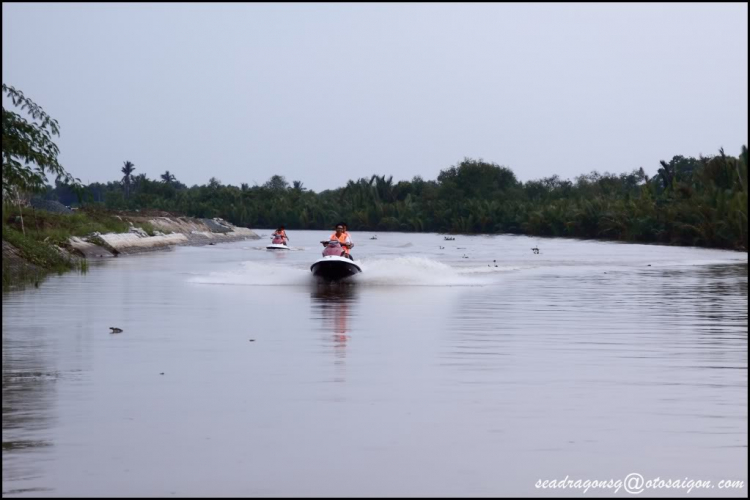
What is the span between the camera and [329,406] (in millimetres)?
10711

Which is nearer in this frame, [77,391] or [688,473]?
[688,473]

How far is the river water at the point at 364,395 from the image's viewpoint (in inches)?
316

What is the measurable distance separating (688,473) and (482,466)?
1347 millimetres

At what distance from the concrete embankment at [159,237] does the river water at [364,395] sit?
24.2 meters

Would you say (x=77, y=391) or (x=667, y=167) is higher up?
(x=667, y=167)

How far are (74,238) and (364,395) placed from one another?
37274mm

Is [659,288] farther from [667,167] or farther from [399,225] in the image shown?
[399,225]

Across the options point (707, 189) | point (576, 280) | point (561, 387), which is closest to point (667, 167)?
point (707, 189)

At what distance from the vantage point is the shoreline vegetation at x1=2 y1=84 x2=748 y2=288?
103 ft

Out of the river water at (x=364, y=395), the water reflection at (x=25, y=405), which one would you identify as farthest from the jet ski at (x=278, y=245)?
the water reflection at (x=25, y=405)

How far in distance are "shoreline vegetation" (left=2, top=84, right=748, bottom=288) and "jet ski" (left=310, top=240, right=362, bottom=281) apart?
23.1 feet

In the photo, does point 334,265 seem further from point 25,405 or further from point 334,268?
point 25,405

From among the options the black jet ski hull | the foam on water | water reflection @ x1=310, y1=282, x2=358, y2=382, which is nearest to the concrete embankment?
the foam on water

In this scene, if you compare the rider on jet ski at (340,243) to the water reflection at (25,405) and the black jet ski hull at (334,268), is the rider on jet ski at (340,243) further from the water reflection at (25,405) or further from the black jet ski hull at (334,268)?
the water reflection at (25,405)
